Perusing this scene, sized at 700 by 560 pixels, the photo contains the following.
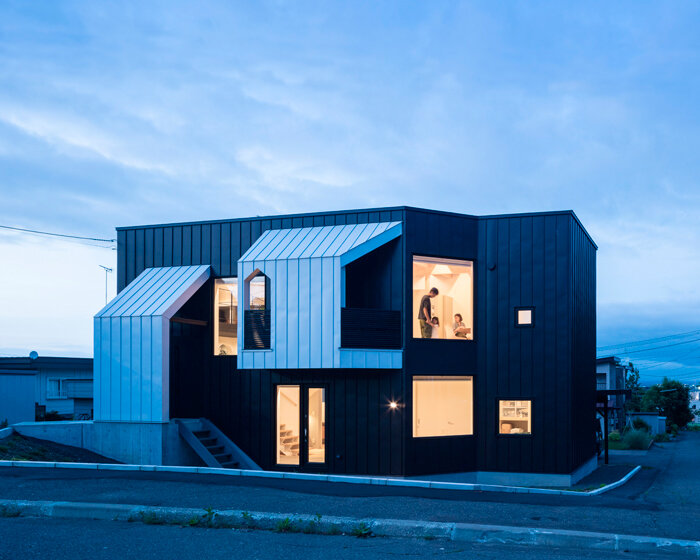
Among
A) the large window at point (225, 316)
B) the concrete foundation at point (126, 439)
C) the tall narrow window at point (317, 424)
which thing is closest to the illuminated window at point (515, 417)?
the tall narrow window at point (317, 424)

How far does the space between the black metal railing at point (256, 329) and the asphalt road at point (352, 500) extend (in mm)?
4660

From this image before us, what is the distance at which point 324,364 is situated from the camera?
16734 millimetres

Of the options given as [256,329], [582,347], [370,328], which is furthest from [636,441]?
[256,329]

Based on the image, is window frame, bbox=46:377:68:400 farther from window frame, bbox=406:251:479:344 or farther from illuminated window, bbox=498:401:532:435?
illuminated window, bbox=498:401:532:435

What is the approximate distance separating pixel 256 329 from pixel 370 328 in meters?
2.57

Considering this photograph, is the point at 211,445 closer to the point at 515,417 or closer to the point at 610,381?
the point at 515,417

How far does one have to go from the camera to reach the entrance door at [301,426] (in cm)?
1803

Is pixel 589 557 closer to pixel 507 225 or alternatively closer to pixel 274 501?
pixel 274 501

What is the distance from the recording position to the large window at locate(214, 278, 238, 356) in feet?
63.7

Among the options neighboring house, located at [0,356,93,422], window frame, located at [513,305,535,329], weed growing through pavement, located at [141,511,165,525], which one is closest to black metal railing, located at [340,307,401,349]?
window frame, located at [513,305,535,329]

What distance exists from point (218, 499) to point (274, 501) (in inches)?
Answer: 29.1

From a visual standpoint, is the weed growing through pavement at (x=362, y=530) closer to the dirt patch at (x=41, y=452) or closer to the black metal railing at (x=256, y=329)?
the black metal railing at (x=256, y=329)

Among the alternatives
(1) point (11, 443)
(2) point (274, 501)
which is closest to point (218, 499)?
(2) point (274, 501)

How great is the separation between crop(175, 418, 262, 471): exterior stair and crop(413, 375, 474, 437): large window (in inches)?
159
